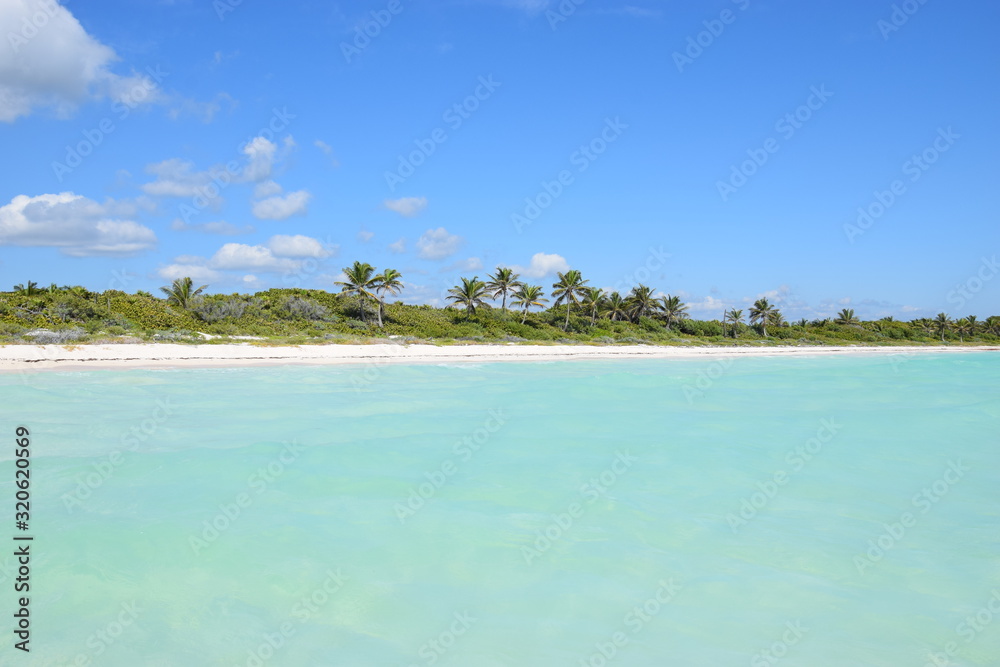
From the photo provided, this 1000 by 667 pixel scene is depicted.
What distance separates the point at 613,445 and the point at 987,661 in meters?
7.12

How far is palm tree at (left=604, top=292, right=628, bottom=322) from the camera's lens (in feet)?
193

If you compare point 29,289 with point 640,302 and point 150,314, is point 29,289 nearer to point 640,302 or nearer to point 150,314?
point 150,314

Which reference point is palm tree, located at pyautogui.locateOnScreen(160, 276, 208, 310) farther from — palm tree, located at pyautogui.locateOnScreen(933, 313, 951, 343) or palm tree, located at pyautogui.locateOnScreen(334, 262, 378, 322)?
palm tree, located at pyautogui.locateOnScreen(933, 313, 951, 343)

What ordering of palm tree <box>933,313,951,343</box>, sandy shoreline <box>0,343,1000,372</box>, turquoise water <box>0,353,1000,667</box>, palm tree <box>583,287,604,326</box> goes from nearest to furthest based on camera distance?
turquoise water <box>0,353,1000,667</box> → sandy shoreline <box>0,343,1000,372</box> → palm tree <box>583,287,604,326</box> → palm tree <box>933,313,951,343</box>

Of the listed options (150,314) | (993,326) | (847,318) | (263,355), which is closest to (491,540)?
(263,355)

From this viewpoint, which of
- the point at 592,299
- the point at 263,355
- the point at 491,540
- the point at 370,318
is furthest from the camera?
the point at 592,299

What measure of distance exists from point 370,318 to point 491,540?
38873 millimetres

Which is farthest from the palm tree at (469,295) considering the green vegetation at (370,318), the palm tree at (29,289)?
the palm tree at (29,289)

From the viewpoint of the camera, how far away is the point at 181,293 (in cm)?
3834

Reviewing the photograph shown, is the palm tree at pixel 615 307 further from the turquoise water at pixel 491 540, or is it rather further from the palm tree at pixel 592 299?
the turquoise water at pixel 491 540

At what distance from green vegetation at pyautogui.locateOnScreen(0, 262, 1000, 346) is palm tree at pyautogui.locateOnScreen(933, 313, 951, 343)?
65.2ft

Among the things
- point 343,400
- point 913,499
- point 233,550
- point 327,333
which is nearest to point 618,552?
point 233,550

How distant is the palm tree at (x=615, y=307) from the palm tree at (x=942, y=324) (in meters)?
59.4

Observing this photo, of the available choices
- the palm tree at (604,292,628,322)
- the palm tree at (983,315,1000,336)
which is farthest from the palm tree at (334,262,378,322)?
the palm tree at (983,315,1000,336)
